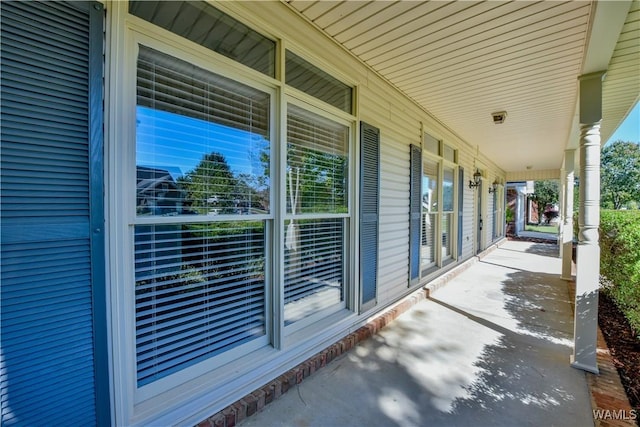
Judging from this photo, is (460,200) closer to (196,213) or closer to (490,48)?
(490,48)

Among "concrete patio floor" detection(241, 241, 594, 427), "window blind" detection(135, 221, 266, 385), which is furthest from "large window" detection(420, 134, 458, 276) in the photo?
"window blind" detection(135, 221, 266, 385)

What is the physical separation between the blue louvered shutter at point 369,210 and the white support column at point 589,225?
1.83 metres

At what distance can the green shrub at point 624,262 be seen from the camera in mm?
2947

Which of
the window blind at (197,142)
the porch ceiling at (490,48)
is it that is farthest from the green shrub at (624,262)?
the window blind at (197,142)

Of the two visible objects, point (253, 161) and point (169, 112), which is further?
point (253, 161)

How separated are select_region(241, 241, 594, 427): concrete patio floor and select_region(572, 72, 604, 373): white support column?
24cm

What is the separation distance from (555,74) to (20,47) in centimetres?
435

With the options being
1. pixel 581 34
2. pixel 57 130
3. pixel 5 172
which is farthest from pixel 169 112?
pixel 581 34

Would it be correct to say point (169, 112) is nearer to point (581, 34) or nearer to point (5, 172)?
point (5, 172)

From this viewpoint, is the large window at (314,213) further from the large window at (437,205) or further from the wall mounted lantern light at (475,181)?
the wall mounted lantern light at (475,181)

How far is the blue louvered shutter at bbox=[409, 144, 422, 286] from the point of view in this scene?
13.6 ft

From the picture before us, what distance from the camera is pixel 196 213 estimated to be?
179 cm

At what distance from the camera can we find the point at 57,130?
4.08ft

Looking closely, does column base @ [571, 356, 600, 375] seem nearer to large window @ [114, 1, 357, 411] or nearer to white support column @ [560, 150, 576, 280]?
large window @ [114, 1, 357, 411]
